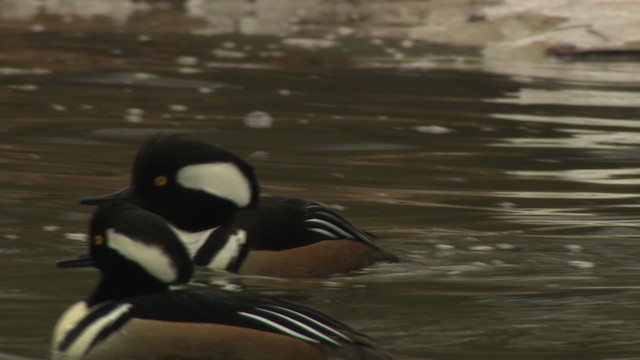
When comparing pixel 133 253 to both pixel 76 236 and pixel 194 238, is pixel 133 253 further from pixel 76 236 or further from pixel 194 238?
pixel 76 236

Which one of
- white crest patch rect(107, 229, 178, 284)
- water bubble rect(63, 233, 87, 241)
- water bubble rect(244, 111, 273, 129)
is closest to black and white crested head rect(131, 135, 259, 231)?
water bubble rect(63, 233, 87, 241)

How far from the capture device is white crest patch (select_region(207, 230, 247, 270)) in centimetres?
801

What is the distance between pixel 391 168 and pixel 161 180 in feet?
12.8

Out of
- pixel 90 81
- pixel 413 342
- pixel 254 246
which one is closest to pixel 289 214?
pixel 254 246

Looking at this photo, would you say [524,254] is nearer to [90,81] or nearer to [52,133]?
[52,133]

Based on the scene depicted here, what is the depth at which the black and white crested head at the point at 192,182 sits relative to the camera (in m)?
8.16

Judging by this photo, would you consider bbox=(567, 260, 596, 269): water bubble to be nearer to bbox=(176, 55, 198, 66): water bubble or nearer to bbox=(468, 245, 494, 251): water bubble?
bbox=(468, 245, 494, 251): water bubble

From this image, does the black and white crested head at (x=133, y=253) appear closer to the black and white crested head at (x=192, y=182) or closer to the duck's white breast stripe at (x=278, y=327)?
the duck's white breast stripe at (x=278, y=327)

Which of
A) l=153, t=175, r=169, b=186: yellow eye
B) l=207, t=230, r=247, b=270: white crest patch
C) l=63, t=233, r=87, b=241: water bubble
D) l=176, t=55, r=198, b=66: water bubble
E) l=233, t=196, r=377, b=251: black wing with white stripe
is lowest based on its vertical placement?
l=63, t=233, r=87, b=241: water bubble

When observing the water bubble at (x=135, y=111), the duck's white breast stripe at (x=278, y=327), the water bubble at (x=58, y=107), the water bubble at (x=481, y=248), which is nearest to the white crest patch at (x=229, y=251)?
the water bubble at (x=481, y=248)

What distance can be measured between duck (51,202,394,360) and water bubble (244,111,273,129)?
764 cm

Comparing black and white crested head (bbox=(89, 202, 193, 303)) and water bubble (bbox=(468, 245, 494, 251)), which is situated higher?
black and white crested head (bbox=(89, 202, 193, 303))

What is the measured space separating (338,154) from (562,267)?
4179 millimetres

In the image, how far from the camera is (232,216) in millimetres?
8203
